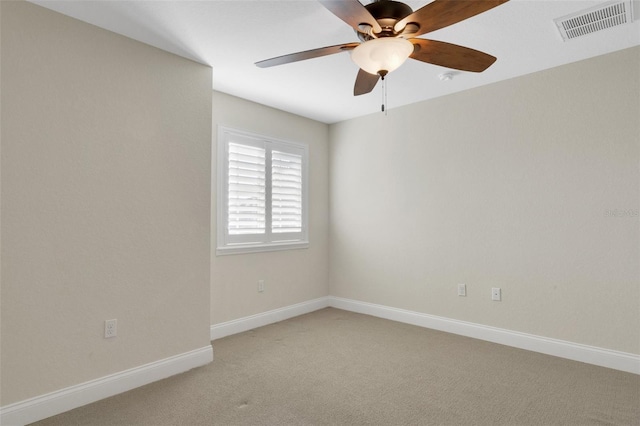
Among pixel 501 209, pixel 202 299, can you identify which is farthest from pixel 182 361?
pixel 501 209

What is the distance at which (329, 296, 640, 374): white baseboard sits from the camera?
284 cm

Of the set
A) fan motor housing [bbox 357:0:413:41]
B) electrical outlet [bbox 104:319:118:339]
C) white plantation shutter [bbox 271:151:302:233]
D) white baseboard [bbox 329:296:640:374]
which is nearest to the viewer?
fan motor housing [bbox 357:0:413:41]

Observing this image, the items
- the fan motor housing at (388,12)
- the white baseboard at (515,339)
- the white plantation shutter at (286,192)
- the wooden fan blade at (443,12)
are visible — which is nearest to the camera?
the wooden fan blade at (443,12)

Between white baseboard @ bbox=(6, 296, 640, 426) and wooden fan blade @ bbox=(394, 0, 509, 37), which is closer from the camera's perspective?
wooden fan blade @ bbox=(394, 0, 509, 37)

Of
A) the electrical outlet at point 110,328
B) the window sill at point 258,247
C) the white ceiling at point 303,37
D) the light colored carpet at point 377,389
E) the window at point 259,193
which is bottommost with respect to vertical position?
the light colored carpet at point 377,389

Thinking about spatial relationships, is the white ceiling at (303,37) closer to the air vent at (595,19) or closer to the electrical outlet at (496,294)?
the air vent at (595,19)

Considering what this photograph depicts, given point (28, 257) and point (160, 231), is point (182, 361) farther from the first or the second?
point (28, 257)

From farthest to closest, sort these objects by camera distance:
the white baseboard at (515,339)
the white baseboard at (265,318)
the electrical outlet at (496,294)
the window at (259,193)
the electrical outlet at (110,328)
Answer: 1. the window at (259,193)
2. the white baseboard at (265,318)
3. the electrical outlet at (496,294)
4. the white baseboard at (515,339)
5. the electrical outlet at (110,328)

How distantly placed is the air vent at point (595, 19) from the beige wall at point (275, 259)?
287 cm

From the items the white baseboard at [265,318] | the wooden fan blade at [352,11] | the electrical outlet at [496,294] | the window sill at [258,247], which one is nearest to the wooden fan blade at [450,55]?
the wooden fan blade at [352,11]

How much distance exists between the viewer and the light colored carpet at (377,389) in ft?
7.13

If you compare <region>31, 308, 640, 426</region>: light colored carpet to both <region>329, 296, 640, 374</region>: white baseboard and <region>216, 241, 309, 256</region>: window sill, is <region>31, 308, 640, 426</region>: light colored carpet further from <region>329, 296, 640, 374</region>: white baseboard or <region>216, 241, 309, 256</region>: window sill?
<region>216, 241, 309, 256</region>: window sill

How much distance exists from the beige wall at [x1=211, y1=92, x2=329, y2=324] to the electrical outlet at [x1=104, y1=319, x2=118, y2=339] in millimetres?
1176

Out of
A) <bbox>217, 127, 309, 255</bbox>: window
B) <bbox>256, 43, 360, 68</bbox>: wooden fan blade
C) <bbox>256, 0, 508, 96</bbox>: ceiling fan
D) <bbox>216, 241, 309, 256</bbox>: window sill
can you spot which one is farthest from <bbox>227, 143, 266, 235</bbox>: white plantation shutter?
<bbox>256, 0, 508, 96</bbox>: ceiling fan
